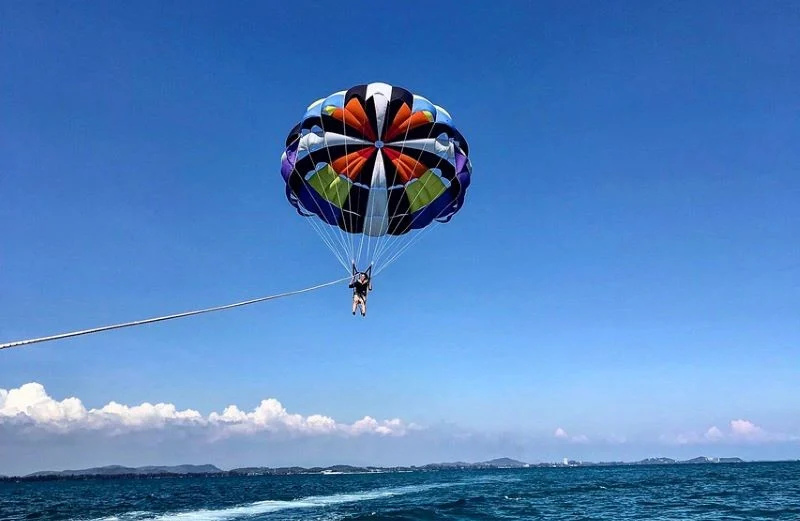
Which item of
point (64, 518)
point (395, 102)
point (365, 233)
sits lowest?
point (64, 518)

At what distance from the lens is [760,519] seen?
24562 millimetres

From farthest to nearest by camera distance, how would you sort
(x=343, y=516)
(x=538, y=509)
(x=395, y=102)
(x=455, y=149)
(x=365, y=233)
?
(x=538, y=509) → (x=343, y=516) → (x=365, y=233) → (x=455, y=149) → (x=395, y=102)

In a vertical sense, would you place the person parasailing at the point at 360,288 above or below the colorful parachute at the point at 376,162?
below

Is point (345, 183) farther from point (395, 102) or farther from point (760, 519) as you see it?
point (760, 519)

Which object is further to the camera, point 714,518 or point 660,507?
point 660,507

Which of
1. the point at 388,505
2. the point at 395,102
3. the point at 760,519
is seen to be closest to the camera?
the point at 395,102

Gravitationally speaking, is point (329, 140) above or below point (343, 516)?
above

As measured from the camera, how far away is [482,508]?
3064cm

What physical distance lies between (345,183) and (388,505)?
2337cm

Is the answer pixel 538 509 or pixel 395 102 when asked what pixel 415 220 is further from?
pixel 538 509

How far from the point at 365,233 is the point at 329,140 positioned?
12.6 ft

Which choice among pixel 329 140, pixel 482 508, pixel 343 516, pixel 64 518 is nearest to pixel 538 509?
pixel 482 508

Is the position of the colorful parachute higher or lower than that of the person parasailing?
higher

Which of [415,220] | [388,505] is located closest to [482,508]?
[388,505]
